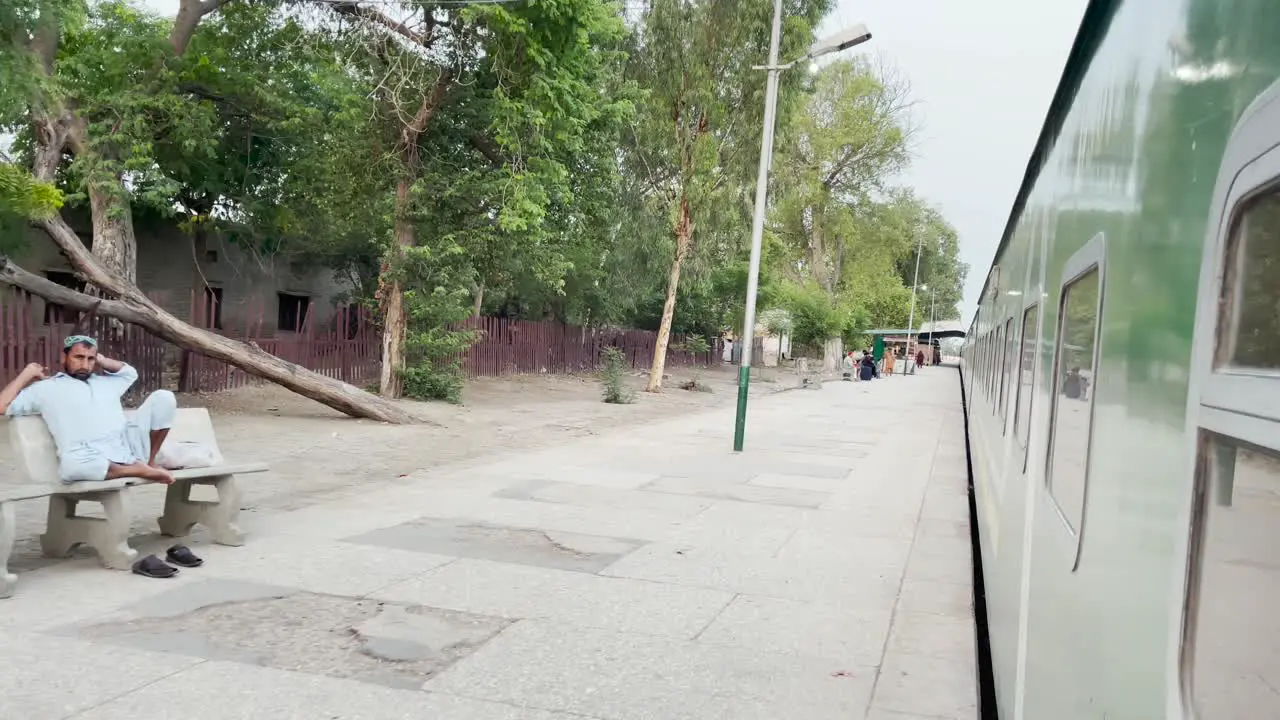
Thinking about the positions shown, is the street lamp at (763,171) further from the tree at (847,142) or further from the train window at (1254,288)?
the tree at (847,142)

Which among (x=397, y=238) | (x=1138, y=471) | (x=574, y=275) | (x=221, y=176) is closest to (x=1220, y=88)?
(x=1138, y=471)

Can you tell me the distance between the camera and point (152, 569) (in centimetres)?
554

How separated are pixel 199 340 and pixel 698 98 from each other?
13.4m

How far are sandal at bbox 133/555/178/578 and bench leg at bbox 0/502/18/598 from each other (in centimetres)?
62

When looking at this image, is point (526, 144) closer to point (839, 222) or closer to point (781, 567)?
point (781, 567)

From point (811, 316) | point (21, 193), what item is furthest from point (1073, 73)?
point (811, 316)

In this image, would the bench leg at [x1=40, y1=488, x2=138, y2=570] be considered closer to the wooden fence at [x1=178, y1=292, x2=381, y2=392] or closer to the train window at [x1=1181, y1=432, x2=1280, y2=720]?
the train window at [x1=1181, y1=432, x2=1280, y2=720]

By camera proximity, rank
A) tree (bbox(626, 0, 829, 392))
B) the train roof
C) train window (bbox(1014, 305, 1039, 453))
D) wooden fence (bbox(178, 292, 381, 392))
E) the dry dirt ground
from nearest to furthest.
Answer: the train roof
train window (bbox(1014, 305, 1039, 453))
the dry dirt ground
wooden fence (bbox(178, 292, 381, 392))
tree (bbox(626, 0, 829, 392))

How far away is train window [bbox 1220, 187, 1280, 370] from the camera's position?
1.06 m

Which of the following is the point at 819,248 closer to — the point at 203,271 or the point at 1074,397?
the point at 203,271

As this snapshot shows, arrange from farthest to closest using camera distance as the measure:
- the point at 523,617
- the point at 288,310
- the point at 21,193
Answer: the point at 288,310, the point at 21,193, the point at 523,617

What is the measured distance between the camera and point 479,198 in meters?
17.2

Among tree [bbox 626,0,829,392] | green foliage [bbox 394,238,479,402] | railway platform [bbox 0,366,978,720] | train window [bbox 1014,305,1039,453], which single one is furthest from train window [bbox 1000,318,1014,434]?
tree [bbox 626,0,829,392]

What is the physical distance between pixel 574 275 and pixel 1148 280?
92.3ft
